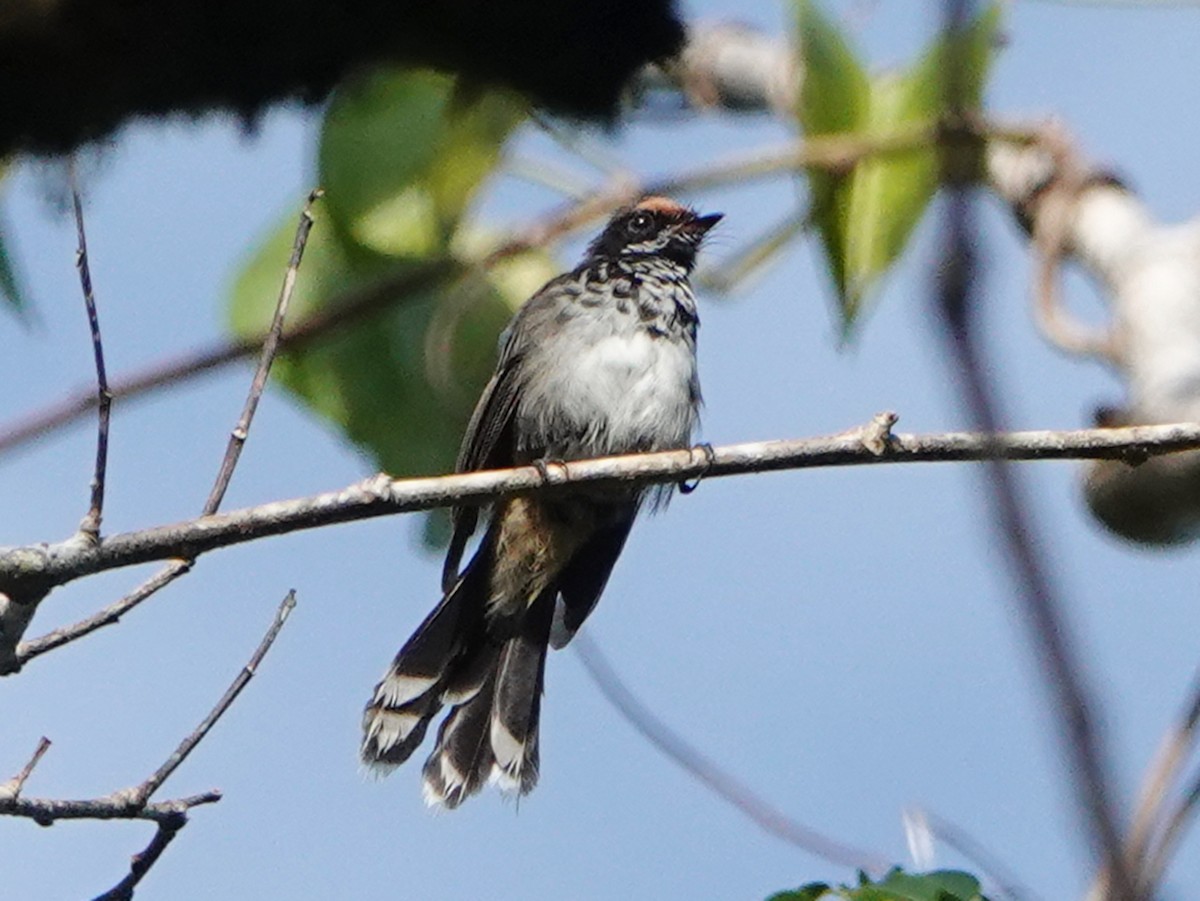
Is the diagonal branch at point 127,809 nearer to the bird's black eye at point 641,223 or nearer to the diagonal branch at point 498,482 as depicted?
the diagonal branch at point 498,482

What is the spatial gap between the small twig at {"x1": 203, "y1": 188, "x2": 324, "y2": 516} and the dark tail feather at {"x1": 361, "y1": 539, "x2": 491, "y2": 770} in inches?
55.0

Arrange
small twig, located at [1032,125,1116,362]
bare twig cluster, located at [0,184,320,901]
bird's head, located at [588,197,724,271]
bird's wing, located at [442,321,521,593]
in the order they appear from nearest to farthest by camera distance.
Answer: bare twig cluster, located at [0,184,320,901]
small twig, located at [1032,125,1116,362]
bird's wing, located at [442,321,521,593]
bird's head, located at [588,197,724,271]

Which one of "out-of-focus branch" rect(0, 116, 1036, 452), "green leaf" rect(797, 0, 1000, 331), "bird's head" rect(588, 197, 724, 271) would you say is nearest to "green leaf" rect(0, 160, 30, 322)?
"out-of-focus branch" rect(0, 116, 1036, 452)

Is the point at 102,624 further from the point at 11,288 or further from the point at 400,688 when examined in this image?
the point at 400,688

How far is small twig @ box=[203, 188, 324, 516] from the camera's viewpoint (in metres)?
2.80

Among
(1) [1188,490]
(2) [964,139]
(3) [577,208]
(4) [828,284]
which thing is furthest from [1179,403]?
(2) [964,139]

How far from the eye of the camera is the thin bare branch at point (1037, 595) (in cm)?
53

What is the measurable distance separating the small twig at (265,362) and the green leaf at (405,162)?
0.06 meters

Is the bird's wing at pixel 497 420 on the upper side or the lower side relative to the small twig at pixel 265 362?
upper

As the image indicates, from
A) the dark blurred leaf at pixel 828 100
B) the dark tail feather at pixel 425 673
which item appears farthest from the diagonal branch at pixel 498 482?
the dark tail feather at pixel 425 673

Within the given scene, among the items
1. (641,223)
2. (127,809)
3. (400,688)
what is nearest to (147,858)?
A: (127,809)

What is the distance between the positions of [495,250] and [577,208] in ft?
0.64

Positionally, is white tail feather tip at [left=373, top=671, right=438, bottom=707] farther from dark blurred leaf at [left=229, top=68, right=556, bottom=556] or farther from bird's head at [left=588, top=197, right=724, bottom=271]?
bird's head at [left=588, top=197, right=724, bottom=271]

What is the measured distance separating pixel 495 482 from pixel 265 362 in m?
0.52
